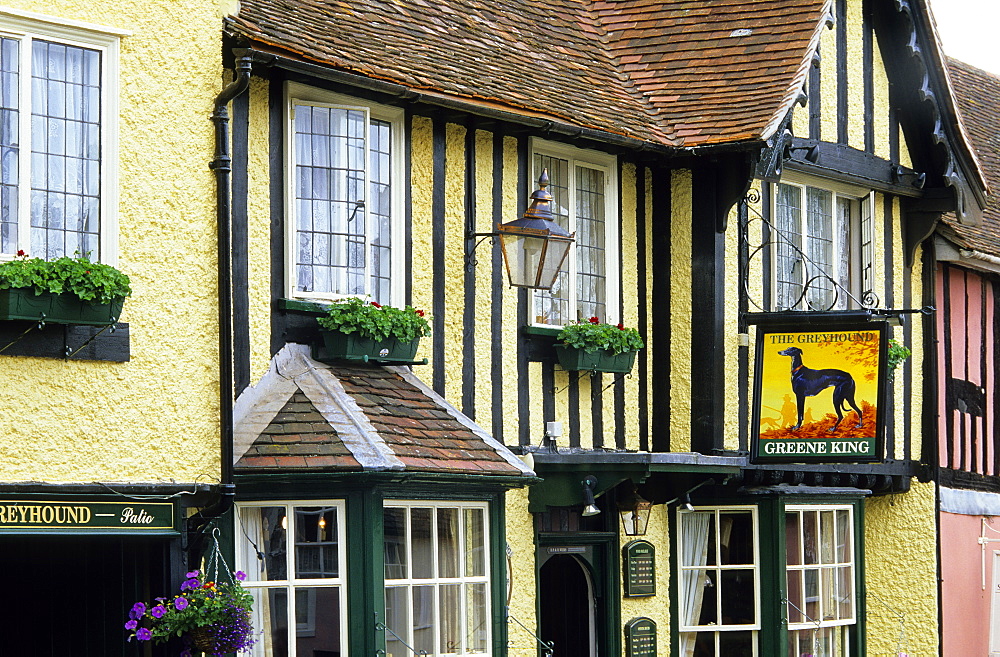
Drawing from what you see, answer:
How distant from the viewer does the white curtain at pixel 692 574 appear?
14927mm

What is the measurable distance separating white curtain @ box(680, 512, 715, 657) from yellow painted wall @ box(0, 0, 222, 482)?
5905 millimetres

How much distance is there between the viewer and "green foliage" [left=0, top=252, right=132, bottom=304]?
30.2 ft

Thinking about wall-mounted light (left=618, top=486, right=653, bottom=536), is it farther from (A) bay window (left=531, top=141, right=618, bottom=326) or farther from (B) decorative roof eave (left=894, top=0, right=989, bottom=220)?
(B) decorative roof eave (left=894, top=0, right=989, bottom=220)

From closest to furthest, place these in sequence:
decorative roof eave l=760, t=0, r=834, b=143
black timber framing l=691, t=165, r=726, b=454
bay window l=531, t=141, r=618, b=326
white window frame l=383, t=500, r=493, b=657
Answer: white window frame l=383, t=500, r=493, b=657, bay window l=531, t=141, r=618, b=326, decorative roof eave l=760, t=0, r=834, b=143, black timber framing l=691, t=165, r=726, b=454

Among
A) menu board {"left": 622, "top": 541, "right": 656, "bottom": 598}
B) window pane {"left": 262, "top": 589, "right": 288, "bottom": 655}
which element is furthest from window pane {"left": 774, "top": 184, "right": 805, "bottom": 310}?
window pane {"left": 262, "top": 589, "right": 288, "bottom": 655}

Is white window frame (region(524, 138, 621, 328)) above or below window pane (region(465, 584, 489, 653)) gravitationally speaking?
above

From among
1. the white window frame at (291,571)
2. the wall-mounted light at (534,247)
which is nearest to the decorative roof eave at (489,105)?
the wall-mounted light at (534,247)

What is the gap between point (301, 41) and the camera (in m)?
11.5

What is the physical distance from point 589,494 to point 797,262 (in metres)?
3.56

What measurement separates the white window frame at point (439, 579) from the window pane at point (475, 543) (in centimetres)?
1

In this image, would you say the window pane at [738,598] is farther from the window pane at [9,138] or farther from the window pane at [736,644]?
the window pane at [9,138]

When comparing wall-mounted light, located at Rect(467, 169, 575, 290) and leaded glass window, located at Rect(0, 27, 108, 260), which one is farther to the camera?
wall-mounted light, located at Rect(467, 169, 575, 290)

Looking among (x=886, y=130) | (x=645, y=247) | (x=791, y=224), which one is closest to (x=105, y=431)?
(x=645, y=247)

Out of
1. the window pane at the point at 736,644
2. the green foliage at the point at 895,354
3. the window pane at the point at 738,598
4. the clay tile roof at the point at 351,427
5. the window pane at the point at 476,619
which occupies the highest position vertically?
the green foliage at the point at 895,354
